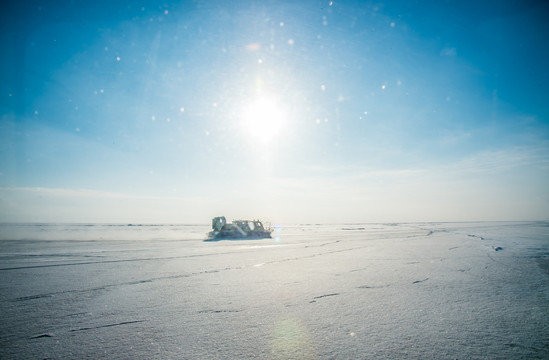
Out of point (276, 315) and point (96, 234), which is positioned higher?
point (276, 315)

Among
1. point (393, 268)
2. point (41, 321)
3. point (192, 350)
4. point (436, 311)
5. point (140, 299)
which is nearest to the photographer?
point (192, 350)

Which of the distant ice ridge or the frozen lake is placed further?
the distant ice ridge

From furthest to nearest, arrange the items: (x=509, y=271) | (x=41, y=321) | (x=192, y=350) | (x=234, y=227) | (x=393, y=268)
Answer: (x=234, y=227)
(x=393, y=268)
(x=509, y=271)
(x=41, y=321)
(x=192, y=350)

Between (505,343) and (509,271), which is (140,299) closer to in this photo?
(505,343)

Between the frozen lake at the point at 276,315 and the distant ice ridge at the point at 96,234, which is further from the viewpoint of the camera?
the distant ice ridge at the point at 96,234

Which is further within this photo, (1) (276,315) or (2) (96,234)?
(2) (96,234)

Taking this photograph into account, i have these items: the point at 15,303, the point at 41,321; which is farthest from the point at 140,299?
the point at 15,303

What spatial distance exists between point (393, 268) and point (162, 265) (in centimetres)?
793

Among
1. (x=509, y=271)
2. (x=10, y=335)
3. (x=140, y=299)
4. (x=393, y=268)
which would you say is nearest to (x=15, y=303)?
(x=10, y=335)

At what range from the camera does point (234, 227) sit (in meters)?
24.8

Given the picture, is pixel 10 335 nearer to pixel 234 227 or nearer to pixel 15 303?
pixel 15 303

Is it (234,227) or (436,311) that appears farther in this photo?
(234,227)

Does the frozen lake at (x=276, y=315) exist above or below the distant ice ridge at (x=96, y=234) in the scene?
above

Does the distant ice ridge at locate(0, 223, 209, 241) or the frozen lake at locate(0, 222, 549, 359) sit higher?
the frozen lake at locate(0, 222, 549, 359)
